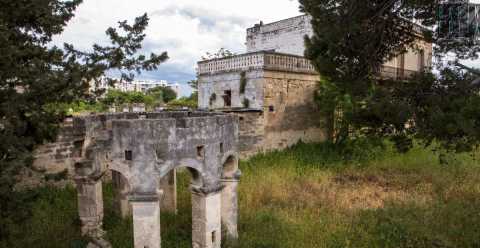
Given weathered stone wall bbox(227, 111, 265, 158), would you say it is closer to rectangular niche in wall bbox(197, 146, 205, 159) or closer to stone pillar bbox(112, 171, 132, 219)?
stone pillar bbox(112, 171, 132, 219)

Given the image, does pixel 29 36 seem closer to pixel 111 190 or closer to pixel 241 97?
pixel 111 190

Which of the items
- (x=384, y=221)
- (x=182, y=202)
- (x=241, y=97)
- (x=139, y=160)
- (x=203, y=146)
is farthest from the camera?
(x=241, y=97)

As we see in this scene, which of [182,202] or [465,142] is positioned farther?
[182,202]

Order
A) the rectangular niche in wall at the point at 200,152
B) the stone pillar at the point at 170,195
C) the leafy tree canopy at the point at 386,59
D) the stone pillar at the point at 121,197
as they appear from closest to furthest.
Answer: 1. the rectangular niche in wall at the point at 200,152
2. the leafy tree canopy at the point at 386,59
3. the stone pillar at the point at 121,197
4. the stone pillar at the point at 170,195

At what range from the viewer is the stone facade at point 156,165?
567cm

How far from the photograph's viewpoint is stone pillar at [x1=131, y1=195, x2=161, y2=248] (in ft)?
18.6

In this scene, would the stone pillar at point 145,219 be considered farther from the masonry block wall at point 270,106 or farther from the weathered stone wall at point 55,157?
the masonry block wall at point 270,106

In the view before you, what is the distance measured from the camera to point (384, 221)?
8312 mm

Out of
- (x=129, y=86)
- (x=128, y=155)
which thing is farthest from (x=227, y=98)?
(x=129, y=86)

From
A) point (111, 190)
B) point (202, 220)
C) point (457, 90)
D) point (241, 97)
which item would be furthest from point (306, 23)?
point (202, 220)

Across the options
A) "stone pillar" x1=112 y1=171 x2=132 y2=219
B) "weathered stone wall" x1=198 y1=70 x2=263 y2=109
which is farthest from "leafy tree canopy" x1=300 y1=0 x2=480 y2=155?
"stone pillar" x1=112 y1=171 x2=132 y2=219

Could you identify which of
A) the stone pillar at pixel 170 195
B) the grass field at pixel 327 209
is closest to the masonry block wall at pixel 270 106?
the grass field at pixel 327 209

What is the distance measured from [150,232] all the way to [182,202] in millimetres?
3790

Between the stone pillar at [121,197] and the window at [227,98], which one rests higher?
the window at [227,98]
